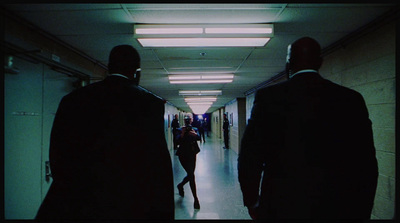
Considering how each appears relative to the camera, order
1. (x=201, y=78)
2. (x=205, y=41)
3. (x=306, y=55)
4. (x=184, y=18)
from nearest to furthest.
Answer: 1. (x=306, y=55)
2. (x=184, y=18)
3. (x=205, y=41)
4. (x=201, y=78)

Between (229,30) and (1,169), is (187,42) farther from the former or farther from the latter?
(1,169)

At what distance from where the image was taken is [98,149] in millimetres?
1136

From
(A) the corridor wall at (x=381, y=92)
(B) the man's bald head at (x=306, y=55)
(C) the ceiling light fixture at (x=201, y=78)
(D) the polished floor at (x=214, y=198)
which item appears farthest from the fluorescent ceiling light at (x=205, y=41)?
(D) the polished floor at (x=214, y=198)

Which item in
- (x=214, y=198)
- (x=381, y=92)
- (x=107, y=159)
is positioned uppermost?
(x=381, y=92)

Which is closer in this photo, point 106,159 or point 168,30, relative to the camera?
point 106,159

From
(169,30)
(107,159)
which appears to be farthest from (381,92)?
(107,159)

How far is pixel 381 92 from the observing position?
7.56 feet

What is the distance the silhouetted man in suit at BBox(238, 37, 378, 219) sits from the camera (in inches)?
40.9

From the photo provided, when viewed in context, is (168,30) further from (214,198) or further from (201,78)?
(214,198)

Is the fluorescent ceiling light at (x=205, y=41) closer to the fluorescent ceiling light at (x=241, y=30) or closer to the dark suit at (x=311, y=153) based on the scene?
the fluorescent ceiling light at (x=241, y=30)

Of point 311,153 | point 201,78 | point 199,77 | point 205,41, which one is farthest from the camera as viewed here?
point 201,78

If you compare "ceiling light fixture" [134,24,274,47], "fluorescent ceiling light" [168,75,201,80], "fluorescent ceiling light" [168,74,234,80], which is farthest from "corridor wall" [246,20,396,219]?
"fluorescent ceiling light" [168,75,201,80]

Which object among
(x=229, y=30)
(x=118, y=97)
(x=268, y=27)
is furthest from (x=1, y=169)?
(x=268, y=27)

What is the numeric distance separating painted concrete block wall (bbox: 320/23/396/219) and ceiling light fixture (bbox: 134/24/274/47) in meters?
1.12
